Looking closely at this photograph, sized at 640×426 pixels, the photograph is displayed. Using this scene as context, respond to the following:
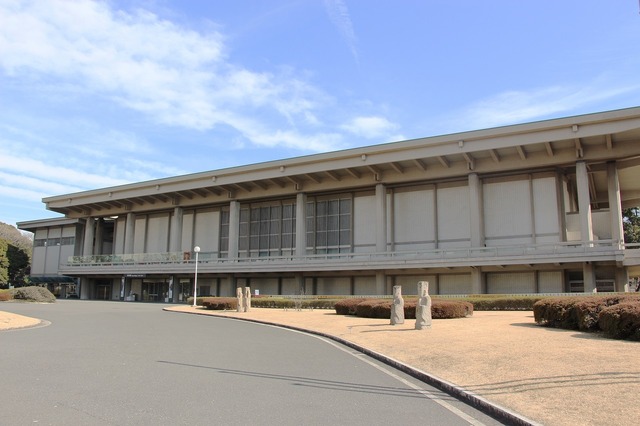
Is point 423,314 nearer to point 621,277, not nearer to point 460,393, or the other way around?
point 460,393

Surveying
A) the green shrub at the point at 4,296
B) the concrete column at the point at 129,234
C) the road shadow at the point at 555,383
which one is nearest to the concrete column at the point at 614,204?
the road shadow at the point at 555,383

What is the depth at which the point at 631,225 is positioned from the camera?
60688mm

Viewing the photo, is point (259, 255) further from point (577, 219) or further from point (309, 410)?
point (309, 410)

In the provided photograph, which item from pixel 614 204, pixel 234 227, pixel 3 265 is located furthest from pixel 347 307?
pixel 3 265

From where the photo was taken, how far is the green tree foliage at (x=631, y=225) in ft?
194

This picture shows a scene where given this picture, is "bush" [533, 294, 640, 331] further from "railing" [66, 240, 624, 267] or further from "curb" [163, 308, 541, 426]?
"railing" [66, 240, 624, 267]

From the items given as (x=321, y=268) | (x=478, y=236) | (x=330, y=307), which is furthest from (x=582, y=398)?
(x=321, y=268)

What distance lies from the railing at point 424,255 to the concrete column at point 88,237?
6.08m

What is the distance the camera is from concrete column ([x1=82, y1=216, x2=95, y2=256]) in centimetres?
5906

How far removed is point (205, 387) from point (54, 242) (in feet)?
219

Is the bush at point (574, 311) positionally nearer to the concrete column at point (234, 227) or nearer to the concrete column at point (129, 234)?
the concrete column at point (234, 227)

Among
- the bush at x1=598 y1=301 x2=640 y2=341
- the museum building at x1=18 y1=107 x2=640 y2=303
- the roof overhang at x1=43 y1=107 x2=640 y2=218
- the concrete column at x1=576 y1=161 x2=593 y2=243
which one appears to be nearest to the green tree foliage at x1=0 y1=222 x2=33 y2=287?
the museum building at x1=18 y1=107 x2=640 y2=303

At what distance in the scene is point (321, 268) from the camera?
40.6 metres

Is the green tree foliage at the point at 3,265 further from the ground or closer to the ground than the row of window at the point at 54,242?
closer to the ground
